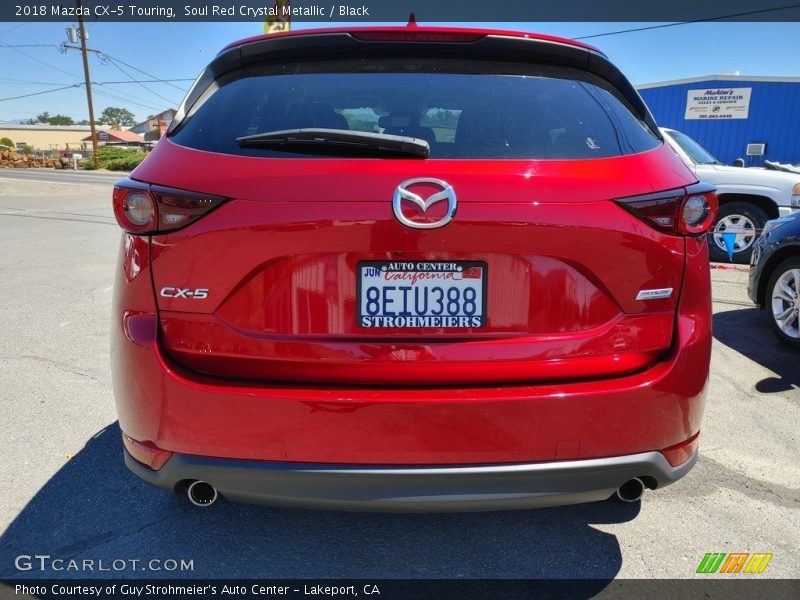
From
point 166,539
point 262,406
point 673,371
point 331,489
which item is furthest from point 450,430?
point 166,539

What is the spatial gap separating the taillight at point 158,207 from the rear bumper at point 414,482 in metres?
0.70

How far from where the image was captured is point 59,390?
3807 millimetres

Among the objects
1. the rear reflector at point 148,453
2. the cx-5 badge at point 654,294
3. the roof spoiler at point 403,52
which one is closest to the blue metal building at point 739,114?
the roof spoiler at point 403,52

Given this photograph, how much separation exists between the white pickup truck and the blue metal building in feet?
45.7

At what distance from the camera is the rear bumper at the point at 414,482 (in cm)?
178

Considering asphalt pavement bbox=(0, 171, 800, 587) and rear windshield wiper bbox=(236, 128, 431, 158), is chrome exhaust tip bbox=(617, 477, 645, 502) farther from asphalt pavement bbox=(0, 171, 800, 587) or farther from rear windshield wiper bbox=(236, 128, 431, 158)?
rear windshield wiper bbox=(236, 128, 431, 158)

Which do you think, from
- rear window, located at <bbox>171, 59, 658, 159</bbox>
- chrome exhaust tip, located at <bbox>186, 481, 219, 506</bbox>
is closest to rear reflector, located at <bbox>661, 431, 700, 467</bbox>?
rear window, located at <bbox>171, 59, 658, 159</bbox>

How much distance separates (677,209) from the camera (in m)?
1.85

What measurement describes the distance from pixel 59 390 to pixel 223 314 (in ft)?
8.56

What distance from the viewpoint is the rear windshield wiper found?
1.78m

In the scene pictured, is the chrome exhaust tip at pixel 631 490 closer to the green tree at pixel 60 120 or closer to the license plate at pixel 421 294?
the license plate at pixel 421 294

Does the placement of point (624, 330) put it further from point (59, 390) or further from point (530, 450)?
point (59, 390)

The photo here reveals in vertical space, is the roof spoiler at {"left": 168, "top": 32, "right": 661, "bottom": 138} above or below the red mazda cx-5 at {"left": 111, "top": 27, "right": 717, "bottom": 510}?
above

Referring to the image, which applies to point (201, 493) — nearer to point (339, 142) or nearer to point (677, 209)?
point (339, 142)
